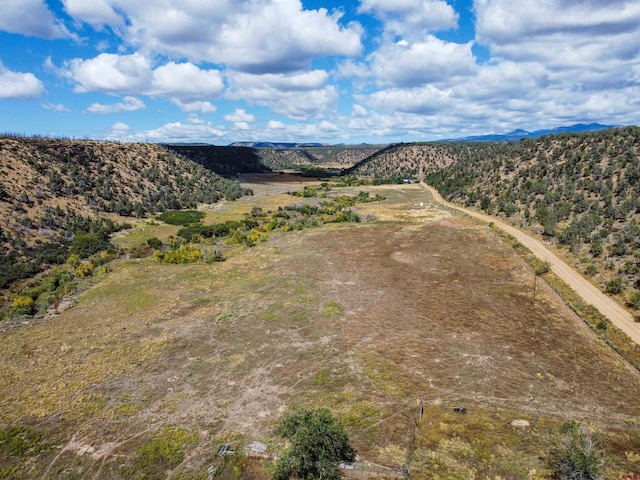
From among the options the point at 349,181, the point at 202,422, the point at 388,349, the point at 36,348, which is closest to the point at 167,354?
the point at 202,422

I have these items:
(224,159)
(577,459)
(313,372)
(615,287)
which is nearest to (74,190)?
(313,372)

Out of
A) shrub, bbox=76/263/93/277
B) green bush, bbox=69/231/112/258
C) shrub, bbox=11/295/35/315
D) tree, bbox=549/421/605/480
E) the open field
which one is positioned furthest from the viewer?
green bush, bbox=69/231/112/258

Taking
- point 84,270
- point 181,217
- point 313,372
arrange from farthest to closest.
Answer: point 181,217
point 84,270
point 313,372

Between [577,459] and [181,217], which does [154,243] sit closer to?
[181,217]

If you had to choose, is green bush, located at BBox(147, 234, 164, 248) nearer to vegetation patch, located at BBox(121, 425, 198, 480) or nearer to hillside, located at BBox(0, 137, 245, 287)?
hillside, located at BBox(0, 137, 245, 287)

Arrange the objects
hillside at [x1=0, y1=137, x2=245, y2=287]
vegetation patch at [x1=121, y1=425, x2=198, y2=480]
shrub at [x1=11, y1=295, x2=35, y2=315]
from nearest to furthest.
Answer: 1. vegetation patch at [x1=121, y1=425, x2=198, y2=480]
2. shrub at [x1=11, y1=295, x2=35, y2=315]
3. hillside at [x1=0, y1=137, x2=245, y2=287]

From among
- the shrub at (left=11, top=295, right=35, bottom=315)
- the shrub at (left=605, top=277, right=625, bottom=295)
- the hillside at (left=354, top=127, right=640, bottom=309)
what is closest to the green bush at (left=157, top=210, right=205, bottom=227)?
the shrub at (left=11, top=295, right=35, bottom=315)

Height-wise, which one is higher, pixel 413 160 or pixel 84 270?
pixel 413 160

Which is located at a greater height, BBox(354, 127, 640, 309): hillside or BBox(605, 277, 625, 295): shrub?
BBox(354, 127, 640, 309): hillside
